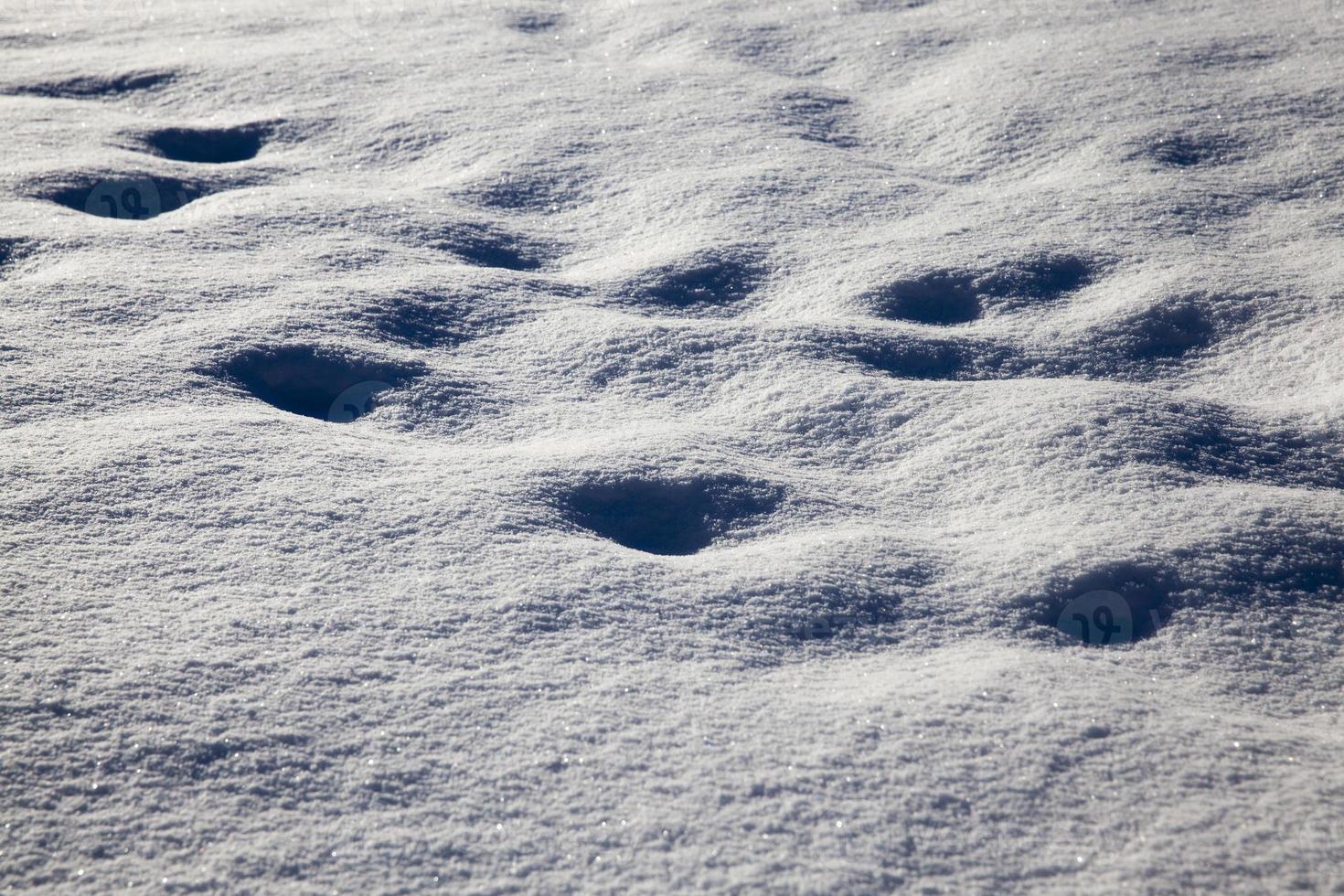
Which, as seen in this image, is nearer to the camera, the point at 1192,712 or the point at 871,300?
the point at 1192,712

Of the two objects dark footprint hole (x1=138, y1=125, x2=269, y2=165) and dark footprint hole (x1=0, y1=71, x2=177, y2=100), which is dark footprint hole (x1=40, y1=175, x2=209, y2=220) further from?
dark footprint hole (x1=0, y1=71, x2=177, y2=100)

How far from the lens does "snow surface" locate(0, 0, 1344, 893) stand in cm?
96

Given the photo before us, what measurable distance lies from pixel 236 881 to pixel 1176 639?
39.8 inches

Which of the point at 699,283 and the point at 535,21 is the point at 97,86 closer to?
the point at 535,21

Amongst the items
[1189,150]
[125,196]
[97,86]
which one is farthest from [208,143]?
[1189,150]

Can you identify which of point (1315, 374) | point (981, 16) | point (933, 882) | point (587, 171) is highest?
point (981, 16)

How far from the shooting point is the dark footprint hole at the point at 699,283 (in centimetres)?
184

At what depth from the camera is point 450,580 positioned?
120cm

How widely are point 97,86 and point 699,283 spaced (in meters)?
1.83

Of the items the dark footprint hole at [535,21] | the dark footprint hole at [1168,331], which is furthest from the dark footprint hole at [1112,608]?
the dark footprint hole at [535,21]

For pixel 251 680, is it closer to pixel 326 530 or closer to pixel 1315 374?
pixel 326 530

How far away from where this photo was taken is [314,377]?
5.26 feet

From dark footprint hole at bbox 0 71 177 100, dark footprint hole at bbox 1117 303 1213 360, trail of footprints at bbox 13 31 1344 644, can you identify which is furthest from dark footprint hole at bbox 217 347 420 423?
dark footprint hole at bbox 0 71 177 100

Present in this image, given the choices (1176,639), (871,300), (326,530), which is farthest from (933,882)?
(871,300)
